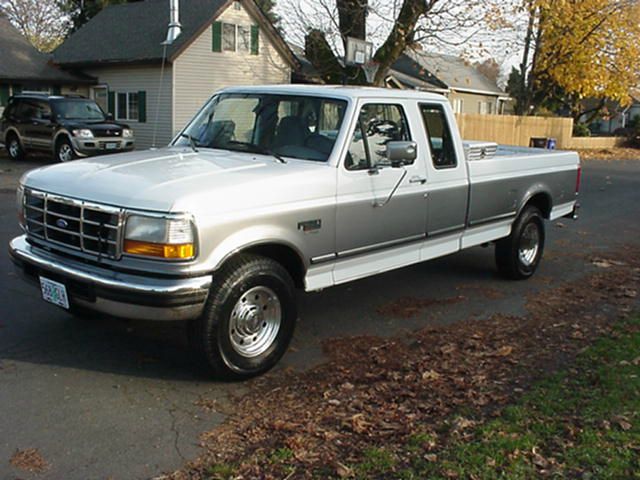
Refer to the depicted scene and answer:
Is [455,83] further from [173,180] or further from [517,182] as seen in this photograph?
[173,180]

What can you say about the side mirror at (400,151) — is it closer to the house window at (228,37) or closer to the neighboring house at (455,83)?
the house window at (228,37)

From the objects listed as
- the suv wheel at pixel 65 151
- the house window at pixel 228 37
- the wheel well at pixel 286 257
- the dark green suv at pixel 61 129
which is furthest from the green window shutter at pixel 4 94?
the wheel well at pixel 286 257

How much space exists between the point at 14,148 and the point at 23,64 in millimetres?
8591

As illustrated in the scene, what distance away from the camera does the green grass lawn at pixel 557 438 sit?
352 cm

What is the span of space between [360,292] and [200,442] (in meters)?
3.61

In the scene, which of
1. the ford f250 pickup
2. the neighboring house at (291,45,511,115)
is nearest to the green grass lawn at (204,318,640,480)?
the ford f250 pickup

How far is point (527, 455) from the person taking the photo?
12.1 ft

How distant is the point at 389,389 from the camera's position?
475 cm

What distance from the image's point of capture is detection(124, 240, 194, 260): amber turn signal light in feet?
14.0

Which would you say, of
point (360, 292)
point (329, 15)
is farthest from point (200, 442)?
point (329, 15)

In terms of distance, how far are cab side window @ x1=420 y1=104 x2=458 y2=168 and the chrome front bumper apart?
2947 millimetres

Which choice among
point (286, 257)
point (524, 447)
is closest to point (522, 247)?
point (286, 257)

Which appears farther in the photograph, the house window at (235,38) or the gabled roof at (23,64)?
the house window at (235,38)

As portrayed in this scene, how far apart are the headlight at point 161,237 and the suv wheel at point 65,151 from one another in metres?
16.4
